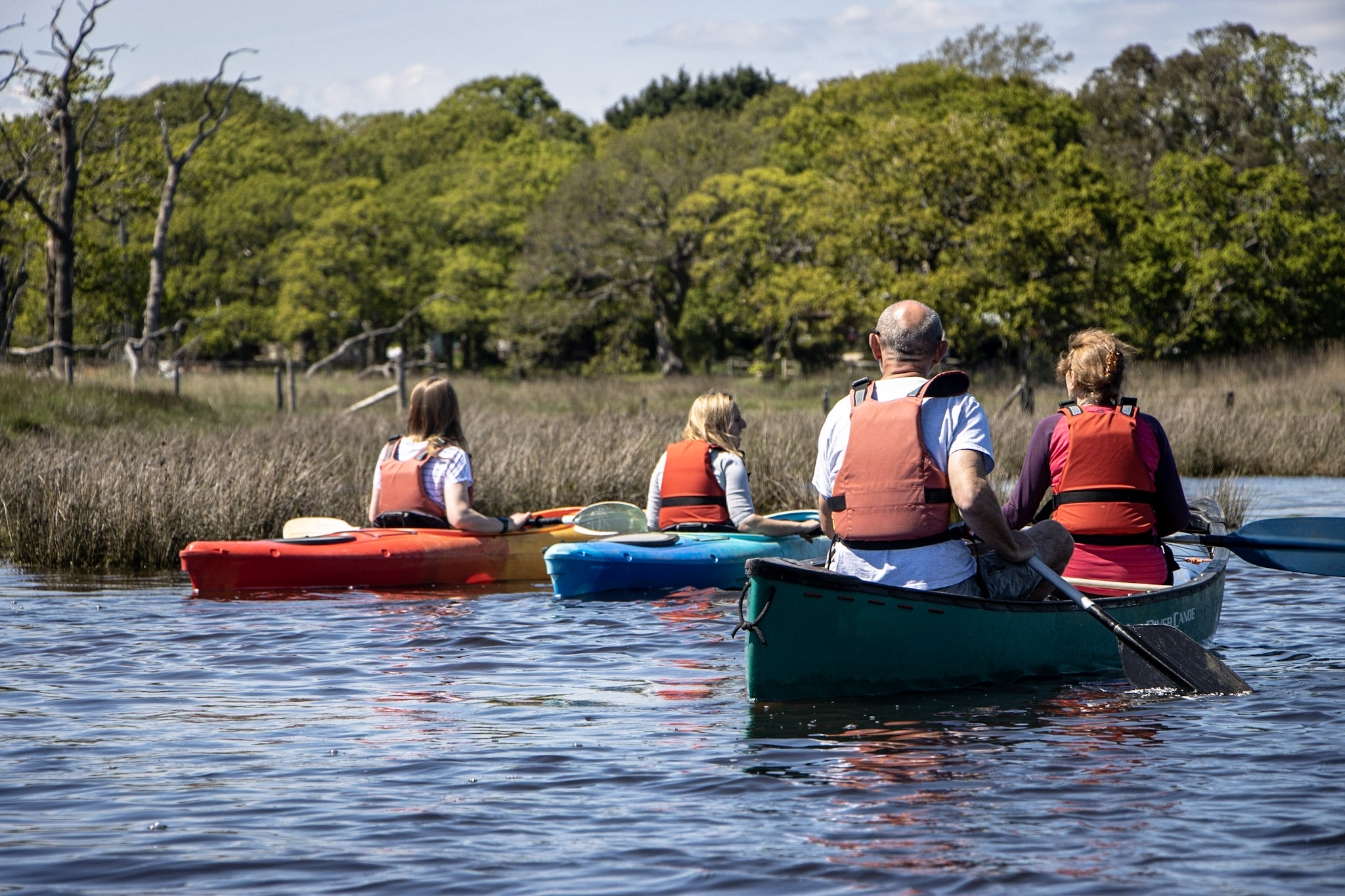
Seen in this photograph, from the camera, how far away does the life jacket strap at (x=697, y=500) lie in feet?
29.3

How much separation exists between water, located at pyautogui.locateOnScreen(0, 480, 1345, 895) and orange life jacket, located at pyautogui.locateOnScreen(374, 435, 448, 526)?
1.81m

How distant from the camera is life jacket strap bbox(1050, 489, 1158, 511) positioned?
6129 mm

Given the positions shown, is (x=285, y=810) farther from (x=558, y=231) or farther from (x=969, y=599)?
(x=558, y=231)

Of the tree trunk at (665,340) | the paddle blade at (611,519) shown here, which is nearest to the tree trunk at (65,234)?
the paddle blade at (611,519)

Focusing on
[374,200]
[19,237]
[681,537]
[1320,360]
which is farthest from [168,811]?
[374,200]

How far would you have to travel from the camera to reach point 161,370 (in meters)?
24.4

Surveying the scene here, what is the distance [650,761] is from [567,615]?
3454mm

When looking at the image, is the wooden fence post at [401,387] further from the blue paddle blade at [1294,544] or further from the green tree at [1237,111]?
the green tree at [1237,111]

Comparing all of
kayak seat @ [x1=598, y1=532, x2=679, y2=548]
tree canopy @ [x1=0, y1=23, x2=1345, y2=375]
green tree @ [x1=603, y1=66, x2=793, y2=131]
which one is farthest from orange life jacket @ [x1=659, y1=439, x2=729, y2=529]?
green tree @ [x1=603, y1=66, x2=793, y2=131]

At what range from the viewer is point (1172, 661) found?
228 inches

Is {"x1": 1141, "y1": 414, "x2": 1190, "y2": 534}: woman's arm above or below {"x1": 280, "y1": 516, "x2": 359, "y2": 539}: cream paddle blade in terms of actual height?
above

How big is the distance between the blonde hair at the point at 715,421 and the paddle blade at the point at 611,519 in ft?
3.51

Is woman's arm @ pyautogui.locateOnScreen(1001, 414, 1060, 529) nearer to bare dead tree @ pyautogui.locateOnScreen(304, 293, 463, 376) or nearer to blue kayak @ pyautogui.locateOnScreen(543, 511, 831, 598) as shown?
blue kayak @ pyautogui.locateOnScreen(543, 511, 831, 598)

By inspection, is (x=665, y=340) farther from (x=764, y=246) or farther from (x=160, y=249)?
(x=160, y=249)
